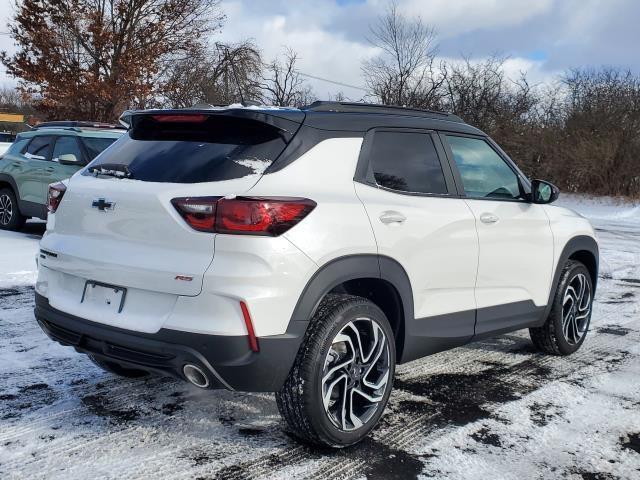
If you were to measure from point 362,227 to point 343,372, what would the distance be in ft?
2.38

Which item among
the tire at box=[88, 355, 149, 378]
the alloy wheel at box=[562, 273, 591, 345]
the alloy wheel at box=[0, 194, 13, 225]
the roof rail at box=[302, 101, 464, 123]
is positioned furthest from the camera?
the alloy wheel at box=[0, 194, 13, 225]

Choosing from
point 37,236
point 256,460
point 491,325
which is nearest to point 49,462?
point 256,460

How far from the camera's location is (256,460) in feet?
9.99

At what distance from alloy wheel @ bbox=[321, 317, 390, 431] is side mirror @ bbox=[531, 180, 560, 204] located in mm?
1799

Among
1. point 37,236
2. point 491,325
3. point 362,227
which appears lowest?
point 37,236

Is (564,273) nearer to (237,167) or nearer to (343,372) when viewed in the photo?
(343,372)

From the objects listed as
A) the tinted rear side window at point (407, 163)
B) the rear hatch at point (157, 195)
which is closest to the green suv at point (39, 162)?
the rear hatch at point (157, 195)

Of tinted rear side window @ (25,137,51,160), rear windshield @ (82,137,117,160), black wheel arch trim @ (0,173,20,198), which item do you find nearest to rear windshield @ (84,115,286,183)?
rear windshield @ (82,137,117,160)

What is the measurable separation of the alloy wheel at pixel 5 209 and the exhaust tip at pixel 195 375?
9019 millimetres

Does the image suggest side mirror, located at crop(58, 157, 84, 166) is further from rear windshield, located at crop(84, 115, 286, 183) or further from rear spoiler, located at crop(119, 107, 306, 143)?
rear spoiler, located at crop(119, 107, 306, 143)

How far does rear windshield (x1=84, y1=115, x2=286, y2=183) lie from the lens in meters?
3.00

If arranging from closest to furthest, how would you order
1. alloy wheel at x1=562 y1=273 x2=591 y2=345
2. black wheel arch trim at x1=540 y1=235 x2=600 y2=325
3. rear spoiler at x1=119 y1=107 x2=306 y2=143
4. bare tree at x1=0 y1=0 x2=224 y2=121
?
rear spoiler at x1=119 y1=107 x2=306 y2=143 → black wheel arch trim at x1=540 y1=235 x2=600 y2=325 → alloy wheel at x1=562 y1=273 x2=591 y2=345 → bare tree at x1=0 y1=0 x2=224 y2=121

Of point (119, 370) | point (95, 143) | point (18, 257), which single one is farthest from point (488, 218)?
point (95, 143)

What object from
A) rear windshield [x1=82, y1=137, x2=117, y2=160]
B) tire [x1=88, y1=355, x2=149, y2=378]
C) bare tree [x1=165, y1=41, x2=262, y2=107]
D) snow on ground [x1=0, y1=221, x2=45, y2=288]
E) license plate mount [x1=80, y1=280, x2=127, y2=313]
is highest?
bare tree [x1=165, y1=41, x2=262, y2=107]
